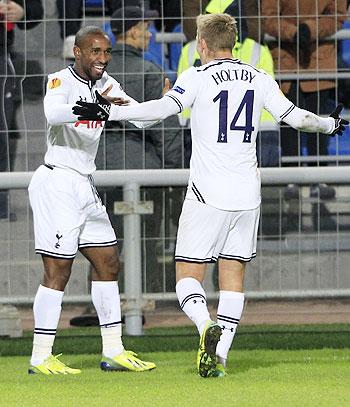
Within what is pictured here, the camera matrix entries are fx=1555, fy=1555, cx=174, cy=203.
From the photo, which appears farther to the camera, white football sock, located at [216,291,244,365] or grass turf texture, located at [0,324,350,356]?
grass turf texture, located at [0,324,350,356]

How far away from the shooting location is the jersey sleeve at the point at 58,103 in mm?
8227

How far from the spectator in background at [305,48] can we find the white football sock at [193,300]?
319 centimetres

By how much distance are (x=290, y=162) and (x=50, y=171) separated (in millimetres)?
3058

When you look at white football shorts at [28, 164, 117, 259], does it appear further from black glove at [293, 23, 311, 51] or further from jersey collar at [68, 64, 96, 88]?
black glove at [293, 23, 311, 51]

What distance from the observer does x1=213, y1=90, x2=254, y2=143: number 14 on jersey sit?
8344 mm

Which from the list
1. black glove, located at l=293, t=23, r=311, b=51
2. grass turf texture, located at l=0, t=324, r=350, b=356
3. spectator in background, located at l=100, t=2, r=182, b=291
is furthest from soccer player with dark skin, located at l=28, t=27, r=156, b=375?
black glove, located at l=293, t=23, r=311, b=51

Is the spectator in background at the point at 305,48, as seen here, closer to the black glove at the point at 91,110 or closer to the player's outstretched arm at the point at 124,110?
the player's outstretched arm at the point at 124,110

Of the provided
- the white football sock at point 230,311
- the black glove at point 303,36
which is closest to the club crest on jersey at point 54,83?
the white football sock at point 230,311

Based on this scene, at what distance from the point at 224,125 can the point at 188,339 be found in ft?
8.67

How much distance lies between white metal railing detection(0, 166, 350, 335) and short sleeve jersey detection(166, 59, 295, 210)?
7.44 feet

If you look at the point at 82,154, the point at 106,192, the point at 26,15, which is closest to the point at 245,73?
the point at 82,154

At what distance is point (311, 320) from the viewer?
11.3 meters

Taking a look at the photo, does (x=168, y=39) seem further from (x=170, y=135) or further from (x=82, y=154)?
(x=82, y=154)

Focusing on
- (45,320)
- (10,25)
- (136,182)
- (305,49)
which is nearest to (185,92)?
(45,320)
